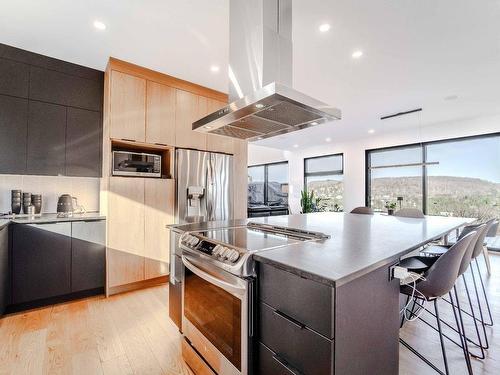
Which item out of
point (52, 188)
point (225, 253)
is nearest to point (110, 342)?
point (225, 253)

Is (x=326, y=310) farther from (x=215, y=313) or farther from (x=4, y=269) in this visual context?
(x=4, y=269)

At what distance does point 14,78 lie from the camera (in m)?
2.55

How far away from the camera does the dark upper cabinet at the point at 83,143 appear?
111 inches

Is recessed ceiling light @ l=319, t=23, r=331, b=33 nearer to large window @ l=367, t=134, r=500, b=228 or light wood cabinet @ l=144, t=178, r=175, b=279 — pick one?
light wood cabinet @ l=144, t=178, r=175, b=279

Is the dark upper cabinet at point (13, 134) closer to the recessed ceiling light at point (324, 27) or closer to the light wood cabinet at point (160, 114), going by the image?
the light wood cabinet at point (160, 114)

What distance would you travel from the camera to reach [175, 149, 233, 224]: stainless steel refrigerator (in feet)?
10.3

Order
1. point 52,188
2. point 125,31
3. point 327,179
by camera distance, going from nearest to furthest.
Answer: point 125,31 < point 52,188 < point 327,179

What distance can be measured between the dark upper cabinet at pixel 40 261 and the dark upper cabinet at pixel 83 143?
2.35ft

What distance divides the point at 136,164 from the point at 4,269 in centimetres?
151

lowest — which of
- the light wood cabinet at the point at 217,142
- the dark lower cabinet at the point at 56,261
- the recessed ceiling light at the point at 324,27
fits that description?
the dark lower cabinet at the point at 56,261

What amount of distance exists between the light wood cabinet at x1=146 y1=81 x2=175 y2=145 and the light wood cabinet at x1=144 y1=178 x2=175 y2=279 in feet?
1.82

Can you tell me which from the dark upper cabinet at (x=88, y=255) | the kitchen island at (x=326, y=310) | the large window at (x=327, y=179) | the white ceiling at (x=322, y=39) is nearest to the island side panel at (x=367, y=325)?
the kitchen island at (x=326, y=310)

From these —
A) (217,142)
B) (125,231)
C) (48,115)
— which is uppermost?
(48,115)

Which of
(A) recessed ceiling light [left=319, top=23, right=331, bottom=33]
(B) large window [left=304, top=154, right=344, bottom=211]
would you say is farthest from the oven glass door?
(B) large window [left=304, top=154, right=344, bottom=211]
